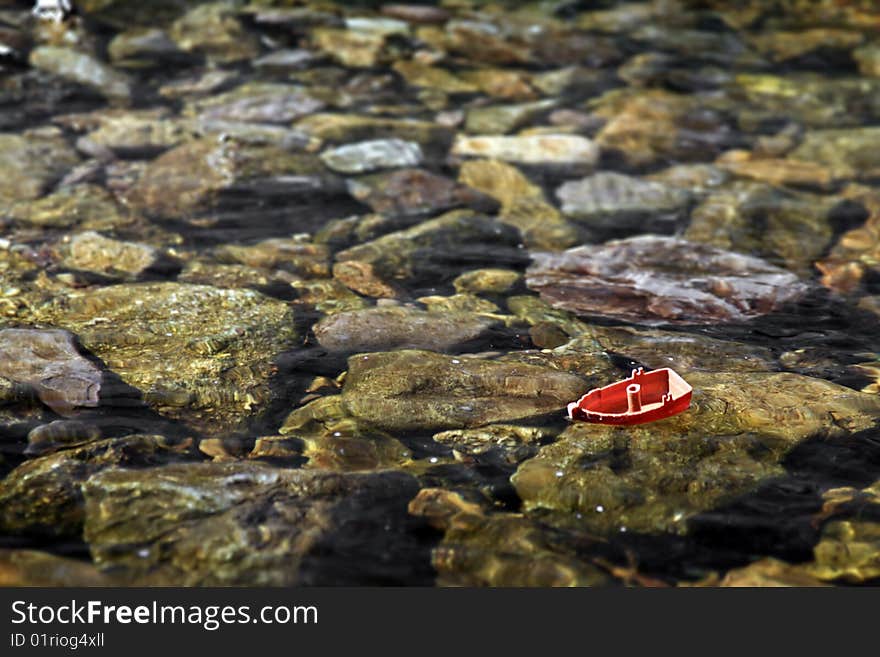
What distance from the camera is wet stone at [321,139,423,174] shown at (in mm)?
6859

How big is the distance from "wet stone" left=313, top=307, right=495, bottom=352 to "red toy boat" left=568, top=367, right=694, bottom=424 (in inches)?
32.9

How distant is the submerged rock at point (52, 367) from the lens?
418 cm

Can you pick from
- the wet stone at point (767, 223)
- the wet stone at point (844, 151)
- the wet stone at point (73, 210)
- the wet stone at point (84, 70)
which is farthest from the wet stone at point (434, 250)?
the wet stone at point (84, 70)

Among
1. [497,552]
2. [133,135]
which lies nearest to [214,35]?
[133,135]

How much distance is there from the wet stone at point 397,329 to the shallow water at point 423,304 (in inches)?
0.7

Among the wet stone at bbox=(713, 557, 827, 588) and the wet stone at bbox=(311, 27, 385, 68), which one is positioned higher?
the wet stone at bbox=(311, 27, 385, 68)

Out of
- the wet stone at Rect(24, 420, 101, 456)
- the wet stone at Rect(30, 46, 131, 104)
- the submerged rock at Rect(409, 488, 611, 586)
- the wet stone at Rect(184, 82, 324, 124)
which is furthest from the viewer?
the wet stone at Rect(30, 46, 131, 104)

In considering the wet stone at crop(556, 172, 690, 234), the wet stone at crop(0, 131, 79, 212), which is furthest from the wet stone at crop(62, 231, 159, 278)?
the wet stone at crop(556, 172, 690, 234)

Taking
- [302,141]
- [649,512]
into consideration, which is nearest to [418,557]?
[649,512]

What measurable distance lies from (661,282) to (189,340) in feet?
8.21

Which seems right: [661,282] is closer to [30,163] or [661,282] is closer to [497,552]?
[497,552]

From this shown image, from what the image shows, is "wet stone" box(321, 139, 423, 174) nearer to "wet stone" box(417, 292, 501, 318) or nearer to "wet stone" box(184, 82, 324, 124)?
"wet stone" box(184, 82, 324, 124)

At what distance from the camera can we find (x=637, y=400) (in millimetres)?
4109

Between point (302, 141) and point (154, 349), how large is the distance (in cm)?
296
